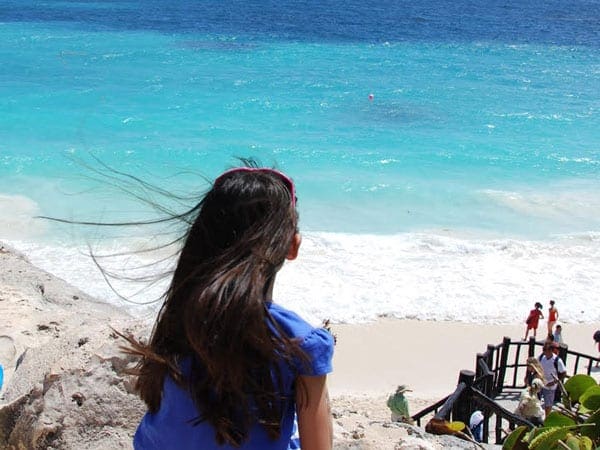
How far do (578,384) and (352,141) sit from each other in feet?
73.6

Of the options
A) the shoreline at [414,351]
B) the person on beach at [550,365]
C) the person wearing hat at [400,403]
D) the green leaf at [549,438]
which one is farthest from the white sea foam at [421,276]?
the green leaf at [549,438]

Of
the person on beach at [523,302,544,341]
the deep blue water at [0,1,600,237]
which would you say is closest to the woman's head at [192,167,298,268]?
the deep blue water at [0,1,600,237]

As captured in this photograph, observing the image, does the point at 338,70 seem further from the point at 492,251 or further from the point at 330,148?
the point at 492,251

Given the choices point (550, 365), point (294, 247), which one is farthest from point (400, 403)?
point (550, 365)

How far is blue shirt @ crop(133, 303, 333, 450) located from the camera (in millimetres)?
1704

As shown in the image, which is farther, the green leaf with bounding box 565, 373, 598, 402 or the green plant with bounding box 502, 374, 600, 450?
the green leaf with bounding box 565, 373, 598, 402

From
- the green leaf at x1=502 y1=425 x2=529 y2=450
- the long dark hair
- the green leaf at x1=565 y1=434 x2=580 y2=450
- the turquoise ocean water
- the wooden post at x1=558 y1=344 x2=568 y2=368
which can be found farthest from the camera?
the turquoise ocean water

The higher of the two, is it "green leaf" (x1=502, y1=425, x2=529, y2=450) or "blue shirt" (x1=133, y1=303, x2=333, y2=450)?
"blue shirt" (x1=133, y1=303, x2=333, y2=450)

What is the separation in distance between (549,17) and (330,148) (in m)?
42.4

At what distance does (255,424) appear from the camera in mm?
1779

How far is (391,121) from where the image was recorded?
27344 mm

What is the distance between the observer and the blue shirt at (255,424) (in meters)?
1.70

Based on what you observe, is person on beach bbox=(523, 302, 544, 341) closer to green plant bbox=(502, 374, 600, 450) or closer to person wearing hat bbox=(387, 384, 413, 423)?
person wearing hat bbox=(387, 384, 413, 423)

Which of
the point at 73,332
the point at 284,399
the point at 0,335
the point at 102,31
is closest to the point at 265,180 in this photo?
the point at 284,399
